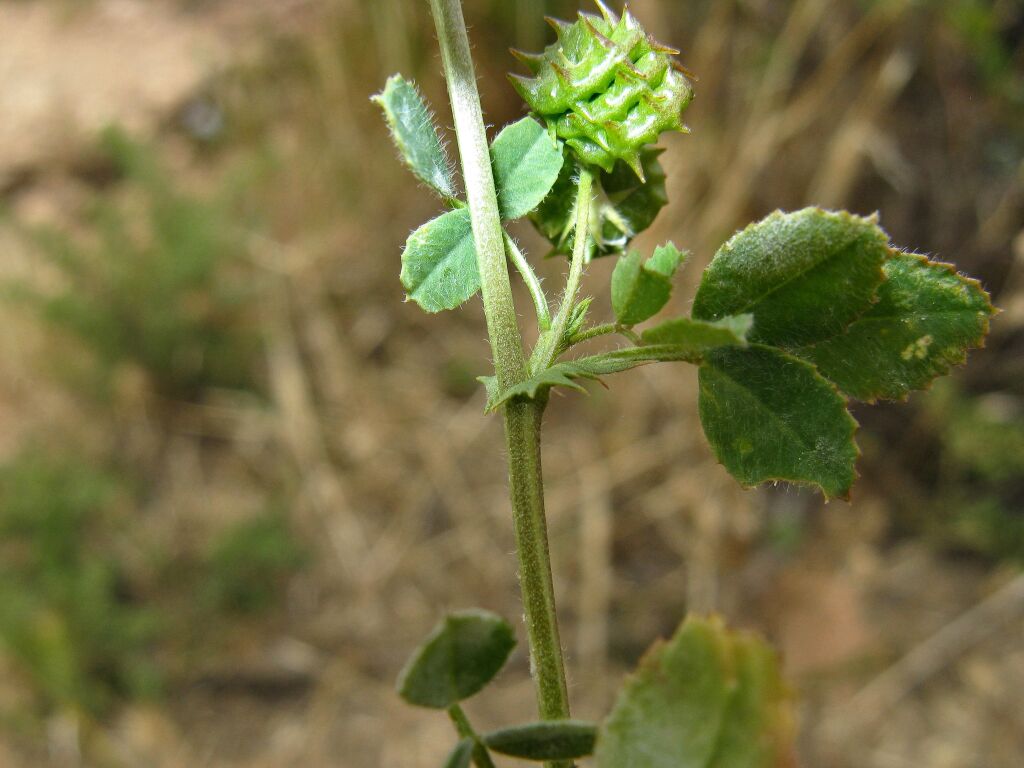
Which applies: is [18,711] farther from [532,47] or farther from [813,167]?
[813,167]

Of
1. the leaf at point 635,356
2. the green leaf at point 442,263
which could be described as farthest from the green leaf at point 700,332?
the green leaf at point 442,263

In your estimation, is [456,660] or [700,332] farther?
[456,660]

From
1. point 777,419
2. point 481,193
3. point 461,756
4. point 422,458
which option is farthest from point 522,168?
point 422,458

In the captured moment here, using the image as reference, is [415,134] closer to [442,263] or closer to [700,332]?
[442,263]

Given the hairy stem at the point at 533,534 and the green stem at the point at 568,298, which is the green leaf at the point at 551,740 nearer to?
the hairy stem at the point at 533,534

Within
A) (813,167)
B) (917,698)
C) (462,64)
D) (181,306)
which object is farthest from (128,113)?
(462,64)

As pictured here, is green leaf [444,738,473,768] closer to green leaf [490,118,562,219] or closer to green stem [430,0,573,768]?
green stem [430,0,573,768]
